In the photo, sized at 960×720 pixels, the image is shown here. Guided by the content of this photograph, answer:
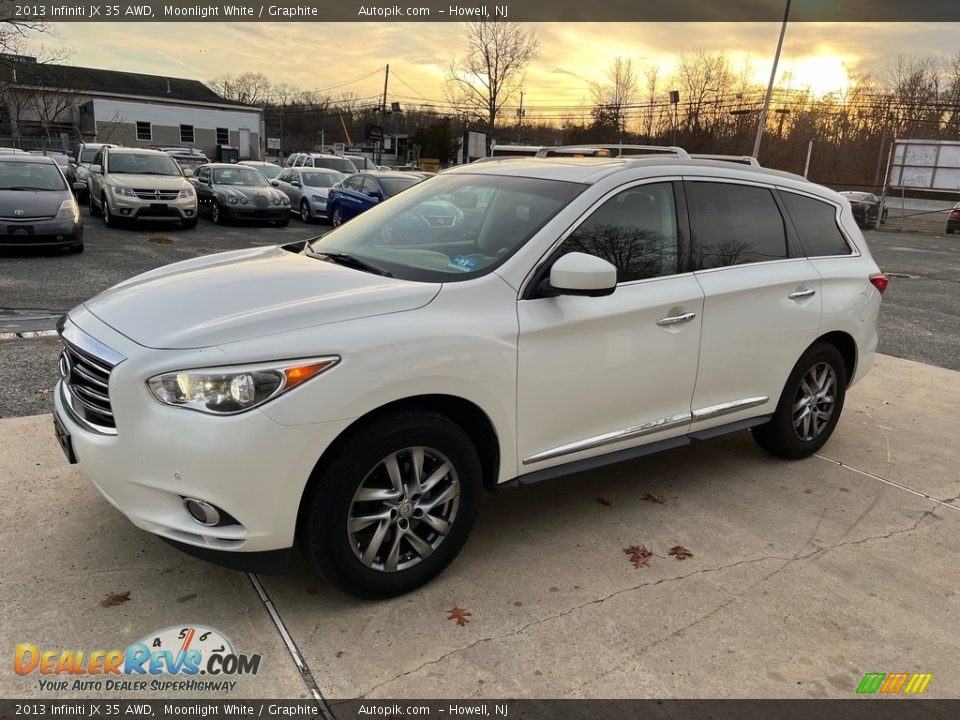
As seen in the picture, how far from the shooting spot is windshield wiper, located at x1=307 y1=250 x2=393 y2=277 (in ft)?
10.7

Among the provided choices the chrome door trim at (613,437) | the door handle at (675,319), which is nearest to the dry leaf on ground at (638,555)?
the chrome door trim at (613,437)

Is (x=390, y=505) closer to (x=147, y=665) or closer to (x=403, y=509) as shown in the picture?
(x=403, y=509)

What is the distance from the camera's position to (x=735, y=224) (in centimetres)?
402

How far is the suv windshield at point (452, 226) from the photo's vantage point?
327 centimetres

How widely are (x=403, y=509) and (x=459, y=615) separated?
1.62 ft

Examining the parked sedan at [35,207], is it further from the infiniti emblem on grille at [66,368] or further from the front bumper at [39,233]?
the infiniti emblem on grille at [66,368]

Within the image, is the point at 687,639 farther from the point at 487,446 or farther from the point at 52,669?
the point at 52,669

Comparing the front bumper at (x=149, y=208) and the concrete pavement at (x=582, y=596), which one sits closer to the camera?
the concrete pavement at (x=582, y=596)

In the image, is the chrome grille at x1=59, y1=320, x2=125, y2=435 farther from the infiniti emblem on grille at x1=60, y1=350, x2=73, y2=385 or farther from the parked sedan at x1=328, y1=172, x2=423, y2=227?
the parked sedan at x1=328, y1=172, x2=423, y2=227

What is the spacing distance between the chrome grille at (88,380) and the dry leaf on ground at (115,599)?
2.31 feet

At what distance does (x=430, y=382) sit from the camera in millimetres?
2760

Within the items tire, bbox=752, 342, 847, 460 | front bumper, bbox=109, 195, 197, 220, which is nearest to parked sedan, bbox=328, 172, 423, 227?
front bumper, bbox=109, 195, 197, 220

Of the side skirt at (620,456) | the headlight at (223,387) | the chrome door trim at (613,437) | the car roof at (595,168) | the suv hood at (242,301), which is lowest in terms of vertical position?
the side skirt at (620,456)

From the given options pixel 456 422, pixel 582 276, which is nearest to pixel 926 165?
pixel 582 276
